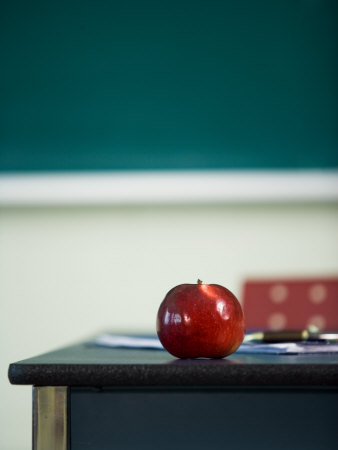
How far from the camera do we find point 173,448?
77cm

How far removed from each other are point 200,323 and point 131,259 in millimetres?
1958

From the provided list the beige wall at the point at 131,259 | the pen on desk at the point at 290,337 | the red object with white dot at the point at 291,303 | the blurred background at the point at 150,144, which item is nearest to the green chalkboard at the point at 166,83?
the blurred background at the point at 150,144

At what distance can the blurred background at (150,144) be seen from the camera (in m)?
2.70

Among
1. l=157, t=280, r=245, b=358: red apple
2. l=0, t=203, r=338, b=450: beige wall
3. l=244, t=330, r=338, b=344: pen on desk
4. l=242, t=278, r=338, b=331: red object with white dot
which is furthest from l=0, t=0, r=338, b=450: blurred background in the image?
l=157, t=280, r=245, b=358: red apple

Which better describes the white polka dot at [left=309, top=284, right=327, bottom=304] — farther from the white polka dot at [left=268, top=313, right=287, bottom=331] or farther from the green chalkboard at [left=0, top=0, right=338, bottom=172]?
the green chalkboard at [left=0, top=0, right=338, bottom=172]

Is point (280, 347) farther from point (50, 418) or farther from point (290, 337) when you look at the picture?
point (50, 418)

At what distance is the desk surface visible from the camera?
0.72 meters

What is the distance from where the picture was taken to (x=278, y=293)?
7.23 ft

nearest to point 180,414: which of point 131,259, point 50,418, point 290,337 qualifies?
point 50,418

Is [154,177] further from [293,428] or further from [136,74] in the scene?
[293,428]

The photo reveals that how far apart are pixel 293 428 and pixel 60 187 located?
79.5 inches

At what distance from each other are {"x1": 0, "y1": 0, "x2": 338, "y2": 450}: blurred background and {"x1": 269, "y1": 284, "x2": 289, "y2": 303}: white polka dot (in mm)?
472

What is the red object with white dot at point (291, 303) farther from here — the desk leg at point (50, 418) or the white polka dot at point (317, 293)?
the desk leg at point (50, 418)

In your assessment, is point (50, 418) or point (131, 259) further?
point (131, 259)
